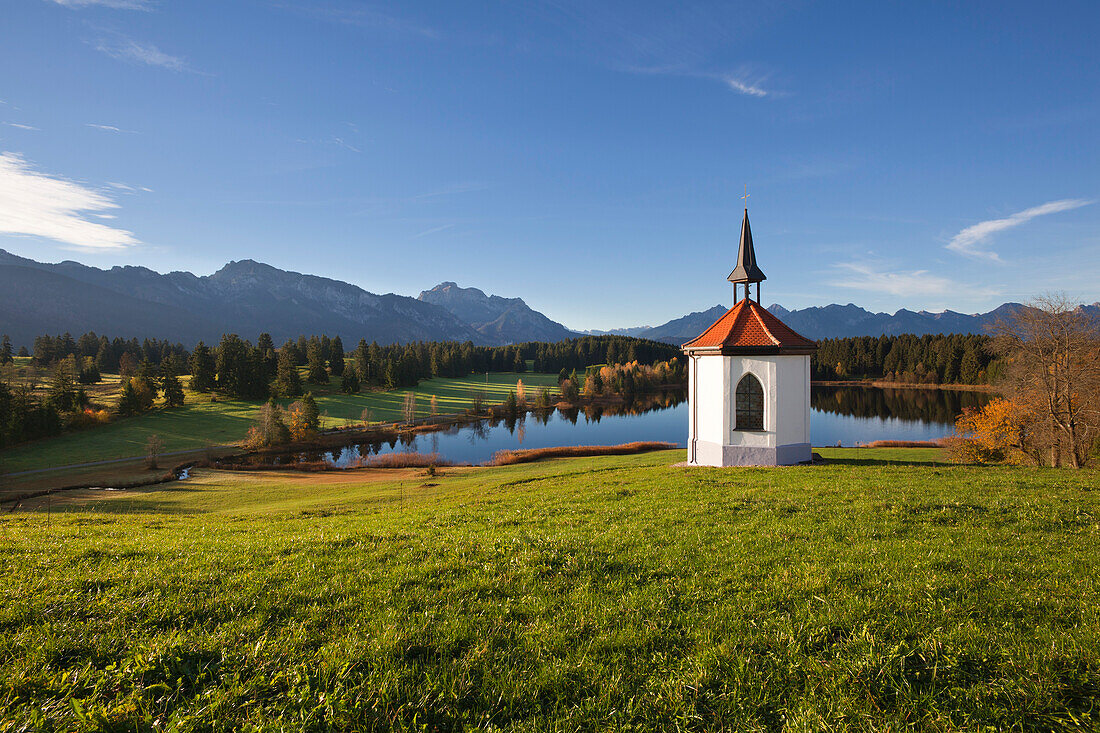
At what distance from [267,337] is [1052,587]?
115 metres

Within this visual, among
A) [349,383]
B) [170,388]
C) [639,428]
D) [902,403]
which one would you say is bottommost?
[639,428]

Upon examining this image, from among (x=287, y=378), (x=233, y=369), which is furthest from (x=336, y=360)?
(x=233, y=369)

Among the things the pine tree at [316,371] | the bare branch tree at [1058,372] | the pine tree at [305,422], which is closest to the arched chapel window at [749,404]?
the bare branch tree at [1058,372]

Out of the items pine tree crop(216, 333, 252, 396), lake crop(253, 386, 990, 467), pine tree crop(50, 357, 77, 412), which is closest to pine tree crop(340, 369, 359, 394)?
pine tree crop(216, 333, 252, 396)

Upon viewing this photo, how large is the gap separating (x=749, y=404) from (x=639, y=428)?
52.7 m

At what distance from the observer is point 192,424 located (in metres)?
63.6

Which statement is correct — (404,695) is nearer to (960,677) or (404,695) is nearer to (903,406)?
(960,677)

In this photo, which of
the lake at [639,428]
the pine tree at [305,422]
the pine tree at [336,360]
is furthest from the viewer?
the pine tree at [336,360]

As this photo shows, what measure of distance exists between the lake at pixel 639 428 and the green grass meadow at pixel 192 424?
13.5 m

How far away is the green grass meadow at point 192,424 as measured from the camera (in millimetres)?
48562

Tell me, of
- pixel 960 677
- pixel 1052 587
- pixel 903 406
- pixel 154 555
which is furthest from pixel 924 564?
pixel 903 406

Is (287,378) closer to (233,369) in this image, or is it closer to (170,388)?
(233,369)

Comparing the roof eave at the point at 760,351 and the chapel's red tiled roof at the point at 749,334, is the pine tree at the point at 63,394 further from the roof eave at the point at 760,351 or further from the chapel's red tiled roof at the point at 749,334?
the roof eave at the point at 760,351

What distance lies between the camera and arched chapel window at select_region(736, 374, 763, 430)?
70.4ft
